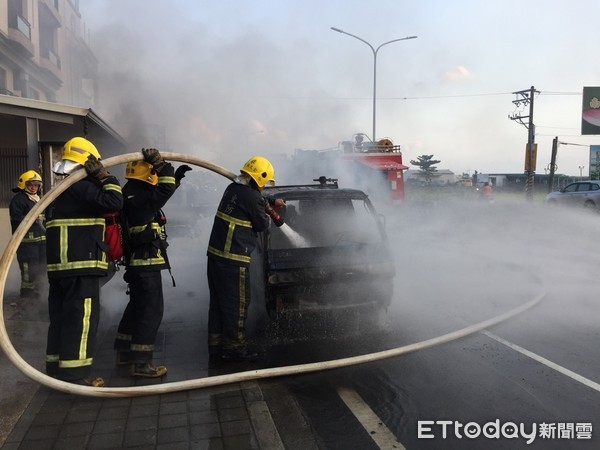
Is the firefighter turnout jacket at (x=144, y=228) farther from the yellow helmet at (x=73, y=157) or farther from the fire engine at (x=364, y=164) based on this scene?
the fire engine at (x=364, y=164)

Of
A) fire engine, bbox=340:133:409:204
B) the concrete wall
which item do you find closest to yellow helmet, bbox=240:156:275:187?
the concrete wall

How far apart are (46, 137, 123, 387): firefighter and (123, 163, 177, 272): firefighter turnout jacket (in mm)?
327

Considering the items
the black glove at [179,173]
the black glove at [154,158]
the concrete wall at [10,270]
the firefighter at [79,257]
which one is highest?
the black glove at [154,158]

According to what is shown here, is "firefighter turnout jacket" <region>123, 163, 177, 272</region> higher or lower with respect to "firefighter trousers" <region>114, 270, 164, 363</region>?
higher

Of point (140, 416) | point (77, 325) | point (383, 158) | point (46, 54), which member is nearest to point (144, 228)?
point (77, 325)

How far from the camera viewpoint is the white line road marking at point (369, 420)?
10.3 ft

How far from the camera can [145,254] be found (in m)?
4.09

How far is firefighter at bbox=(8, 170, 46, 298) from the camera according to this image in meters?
6.92

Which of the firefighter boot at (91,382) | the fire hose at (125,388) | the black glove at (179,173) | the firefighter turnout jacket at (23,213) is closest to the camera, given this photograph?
the fire hose at (125,388)

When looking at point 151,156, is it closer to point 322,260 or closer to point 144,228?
point 144,228

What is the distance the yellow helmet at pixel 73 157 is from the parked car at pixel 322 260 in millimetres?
1872

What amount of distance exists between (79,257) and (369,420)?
2329mm

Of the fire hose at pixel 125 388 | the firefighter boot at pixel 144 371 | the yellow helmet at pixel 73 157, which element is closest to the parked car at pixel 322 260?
the fire hose at pixel 125 388
